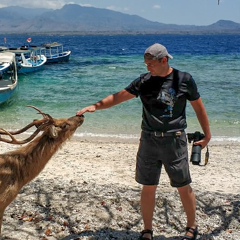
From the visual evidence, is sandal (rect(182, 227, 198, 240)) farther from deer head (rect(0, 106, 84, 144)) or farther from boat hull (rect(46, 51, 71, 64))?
boat hull (rect(46, 51, 71, 64))

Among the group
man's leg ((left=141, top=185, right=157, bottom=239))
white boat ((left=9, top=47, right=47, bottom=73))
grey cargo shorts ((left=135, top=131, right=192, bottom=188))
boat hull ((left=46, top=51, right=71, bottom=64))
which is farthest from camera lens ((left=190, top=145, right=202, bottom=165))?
boat hull ((left=46, top=51, right=71, bottom=64))

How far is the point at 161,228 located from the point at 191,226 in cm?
56

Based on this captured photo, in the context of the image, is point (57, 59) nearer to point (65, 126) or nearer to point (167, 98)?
point (65, 126)

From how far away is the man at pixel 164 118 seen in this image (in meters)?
4.82

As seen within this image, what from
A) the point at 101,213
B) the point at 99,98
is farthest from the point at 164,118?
the point at 99,98

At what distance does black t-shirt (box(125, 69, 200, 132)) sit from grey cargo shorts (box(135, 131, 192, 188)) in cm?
13

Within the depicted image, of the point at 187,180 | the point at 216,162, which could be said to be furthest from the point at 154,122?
the point at 216,162

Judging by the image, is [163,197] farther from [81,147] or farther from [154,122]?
[81,147]

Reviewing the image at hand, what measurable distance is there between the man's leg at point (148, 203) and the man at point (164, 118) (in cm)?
1

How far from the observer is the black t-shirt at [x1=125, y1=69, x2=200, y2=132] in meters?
4.84

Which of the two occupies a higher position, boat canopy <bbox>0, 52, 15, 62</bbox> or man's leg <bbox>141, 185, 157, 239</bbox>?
man's leg <bbox>141, 185, 157, 239</bbox>

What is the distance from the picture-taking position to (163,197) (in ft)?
21.5

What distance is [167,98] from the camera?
4.81 metres

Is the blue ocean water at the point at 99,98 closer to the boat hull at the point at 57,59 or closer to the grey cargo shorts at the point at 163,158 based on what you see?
the grey cargo shorts at the point at 163,158
